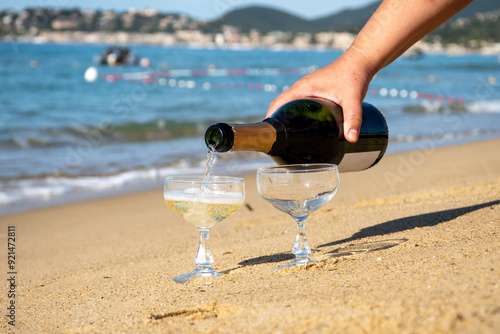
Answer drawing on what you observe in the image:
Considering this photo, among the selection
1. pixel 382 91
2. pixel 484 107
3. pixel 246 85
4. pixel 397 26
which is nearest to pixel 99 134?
pixel 397 26

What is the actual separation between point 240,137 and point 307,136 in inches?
14.2

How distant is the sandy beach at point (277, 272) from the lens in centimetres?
161

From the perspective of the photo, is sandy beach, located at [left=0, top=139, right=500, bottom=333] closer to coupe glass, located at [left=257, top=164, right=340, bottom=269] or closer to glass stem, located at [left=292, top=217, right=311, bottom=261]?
glass stem, located at [left=292, top=217, right=311, bottom=261]

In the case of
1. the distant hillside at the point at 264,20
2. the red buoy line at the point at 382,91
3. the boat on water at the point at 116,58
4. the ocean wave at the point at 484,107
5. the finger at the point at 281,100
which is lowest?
the finger at the point at 281,100

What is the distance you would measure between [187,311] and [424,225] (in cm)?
142

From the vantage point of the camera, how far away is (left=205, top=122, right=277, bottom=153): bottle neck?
81.9 inches

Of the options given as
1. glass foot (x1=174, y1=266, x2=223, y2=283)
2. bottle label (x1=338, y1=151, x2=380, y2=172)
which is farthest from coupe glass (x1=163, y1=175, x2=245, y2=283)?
bottle label (x1=338, y1=151, x2=380, y2=172)

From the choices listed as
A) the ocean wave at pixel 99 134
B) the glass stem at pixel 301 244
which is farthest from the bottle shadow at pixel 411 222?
the ocean wave at pixel 99 134

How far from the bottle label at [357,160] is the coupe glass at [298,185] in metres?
0.21

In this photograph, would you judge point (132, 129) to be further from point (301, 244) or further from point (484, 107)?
point (301, 244)

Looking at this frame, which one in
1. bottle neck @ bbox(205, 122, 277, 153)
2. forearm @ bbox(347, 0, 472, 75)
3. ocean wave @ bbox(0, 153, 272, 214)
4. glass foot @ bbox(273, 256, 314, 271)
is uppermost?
forearm @ bbox(347, 0, 472, 75)

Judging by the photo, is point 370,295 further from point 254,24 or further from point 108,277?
point 254,24

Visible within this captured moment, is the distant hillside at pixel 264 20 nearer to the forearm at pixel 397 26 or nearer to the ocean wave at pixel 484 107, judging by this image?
the ocean wave at pixel 484 107

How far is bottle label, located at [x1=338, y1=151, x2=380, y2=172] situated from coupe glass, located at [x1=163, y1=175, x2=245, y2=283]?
449 millimetres
